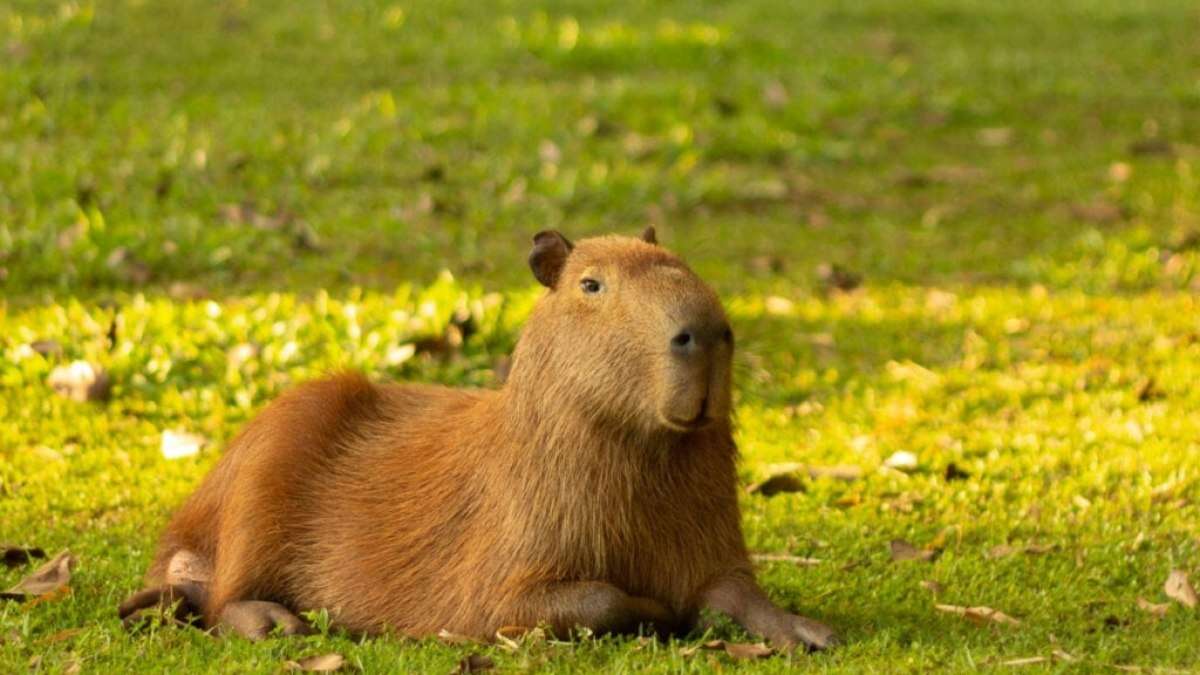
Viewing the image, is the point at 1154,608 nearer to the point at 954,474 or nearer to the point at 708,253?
the point at 954,474

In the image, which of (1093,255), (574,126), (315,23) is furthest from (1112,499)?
(315,23)

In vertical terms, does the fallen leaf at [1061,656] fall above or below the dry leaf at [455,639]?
above

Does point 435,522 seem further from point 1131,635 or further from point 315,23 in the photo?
point 315,23

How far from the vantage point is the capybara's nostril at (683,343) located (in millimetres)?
3779

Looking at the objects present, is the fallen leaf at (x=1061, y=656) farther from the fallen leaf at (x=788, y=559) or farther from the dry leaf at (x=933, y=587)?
the fallen leaf at (x=788, y=559)

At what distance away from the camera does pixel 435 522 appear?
4258mm

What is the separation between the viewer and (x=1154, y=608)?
4531 mm

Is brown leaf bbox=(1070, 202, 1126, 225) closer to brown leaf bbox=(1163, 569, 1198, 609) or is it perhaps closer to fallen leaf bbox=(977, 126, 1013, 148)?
fallen leaf bbox=(977, 126, 1013, 148)

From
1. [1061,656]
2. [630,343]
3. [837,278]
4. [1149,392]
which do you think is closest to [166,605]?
[630,343]

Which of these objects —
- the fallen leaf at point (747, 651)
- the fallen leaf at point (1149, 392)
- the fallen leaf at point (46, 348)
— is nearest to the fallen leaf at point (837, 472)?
the fallen leaf at point (1149, 392)

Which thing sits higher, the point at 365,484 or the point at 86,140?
the point at 86,140

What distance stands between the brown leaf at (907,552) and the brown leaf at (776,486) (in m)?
0.60

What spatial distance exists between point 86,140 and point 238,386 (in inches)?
133

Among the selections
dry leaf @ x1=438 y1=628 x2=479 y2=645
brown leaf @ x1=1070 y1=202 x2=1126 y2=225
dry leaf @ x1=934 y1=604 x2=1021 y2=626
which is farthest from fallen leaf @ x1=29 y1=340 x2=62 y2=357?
brown leaf @ x1=1070 y1=202 x2=1126 y2=225
